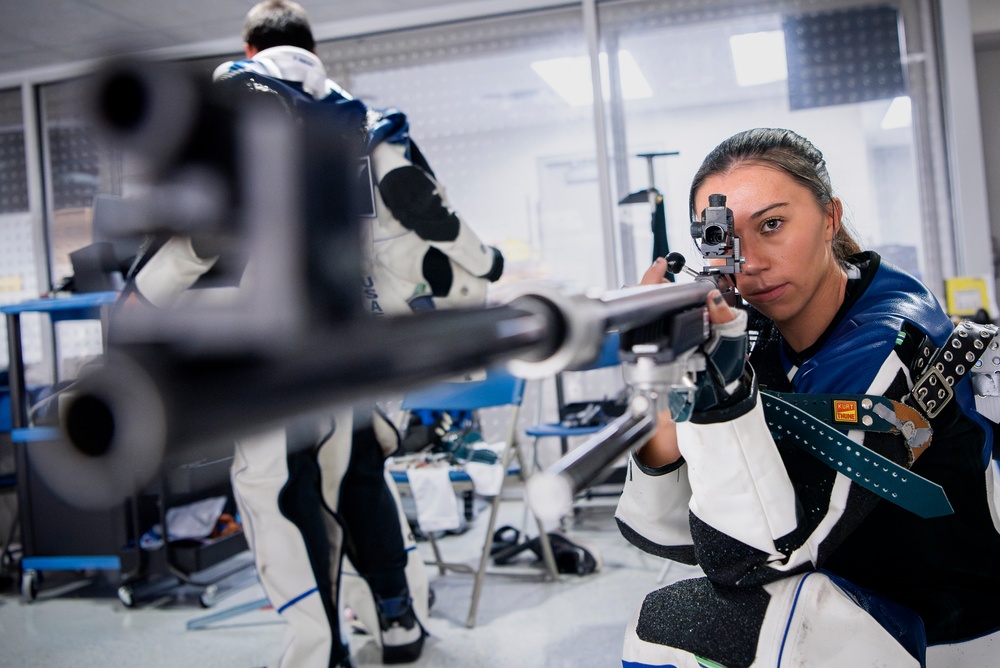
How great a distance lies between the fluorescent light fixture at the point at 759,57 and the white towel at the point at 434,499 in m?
2.90

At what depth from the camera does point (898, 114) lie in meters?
3.98

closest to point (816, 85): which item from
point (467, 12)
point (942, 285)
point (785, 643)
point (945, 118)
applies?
point (945, 118)

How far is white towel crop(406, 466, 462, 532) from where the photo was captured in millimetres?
2721

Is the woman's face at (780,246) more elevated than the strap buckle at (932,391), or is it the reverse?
the woman's face at (780,246)

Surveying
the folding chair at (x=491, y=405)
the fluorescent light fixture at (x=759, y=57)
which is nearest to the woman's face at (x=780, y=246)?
the folding chair at (x=491, y=405)

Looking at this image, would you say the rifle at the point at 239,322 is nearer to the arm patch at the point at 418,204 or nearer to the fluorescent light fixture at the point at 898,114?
the arm patch at the point at 418,204

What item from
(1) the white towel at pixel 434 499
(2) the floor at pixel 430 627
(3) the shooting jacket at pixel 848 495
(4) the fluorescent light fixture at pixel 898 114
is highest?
(4) the fluorescent light fixture at pixel 898 114

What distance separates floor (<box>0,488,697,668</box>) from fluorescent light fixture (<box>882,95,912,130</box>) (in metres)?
2.76

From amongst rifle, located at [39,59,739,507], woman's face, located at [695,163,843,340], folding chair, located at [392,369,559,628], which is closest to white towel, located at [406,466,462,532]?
folding chair, located at [392,369,559,628]

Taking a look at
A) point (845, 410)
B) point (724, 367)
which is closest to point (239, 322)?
point (724, 367)

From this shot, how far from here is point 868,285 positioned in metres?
1.03

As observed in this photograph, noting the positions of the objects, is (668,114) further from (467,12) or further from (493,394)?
(493,394)

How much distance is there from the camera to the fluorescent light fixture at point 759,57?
4.07 metres

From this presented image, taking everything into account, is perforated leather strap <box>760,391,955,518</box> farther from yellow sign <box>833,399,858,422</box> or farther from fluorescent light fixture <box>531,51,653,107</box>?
fluorescent light fixture <box>531,51,653,107</box>
